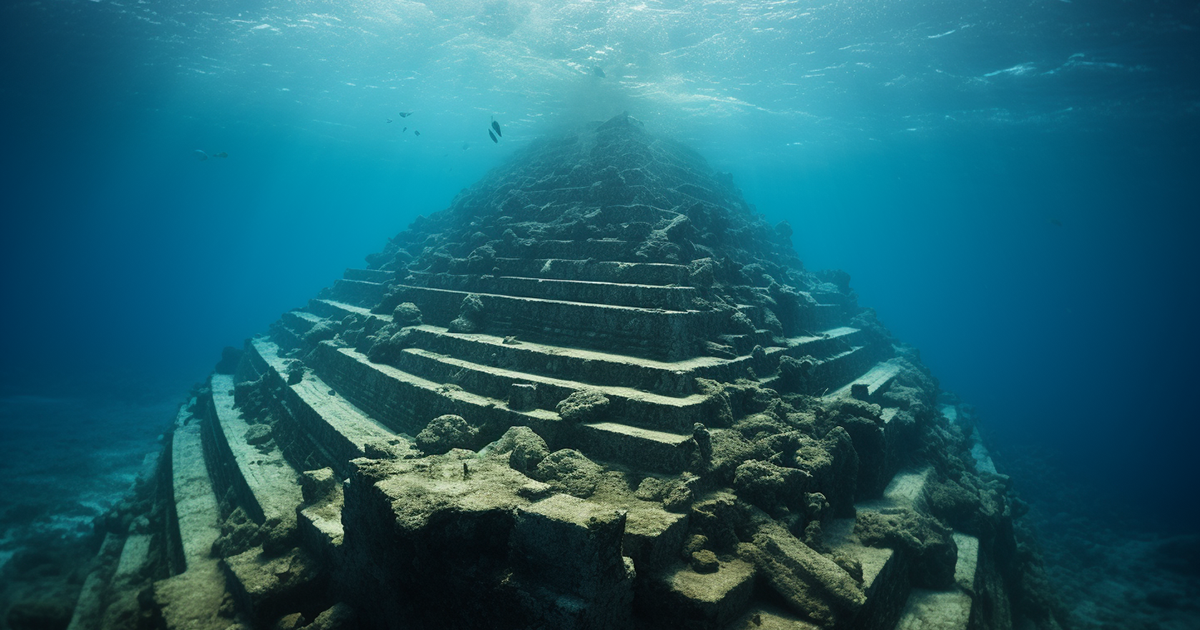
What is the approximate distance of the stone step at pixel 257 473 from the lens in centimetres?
1023

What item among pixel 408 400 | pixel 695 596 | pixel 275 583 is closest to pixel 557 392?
pixel 408 400

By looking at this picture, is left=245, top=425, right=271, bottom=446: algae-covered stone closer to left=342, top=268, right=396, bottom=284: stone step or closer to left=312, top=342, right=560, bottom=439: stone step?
left=312, top=342, right=560, bottom=439: stone step

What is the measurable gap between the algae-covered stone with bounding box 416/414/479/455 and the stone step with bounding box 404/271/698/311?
18.7 ft

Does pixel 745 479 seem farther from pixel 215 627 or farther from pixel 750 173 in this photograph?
pixel 750 173

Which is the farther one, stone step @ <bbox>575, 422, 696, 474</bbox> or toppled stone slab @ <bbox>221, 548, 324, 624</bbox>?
stone step @ <bbox>575, 422, 696, 474</bbox>

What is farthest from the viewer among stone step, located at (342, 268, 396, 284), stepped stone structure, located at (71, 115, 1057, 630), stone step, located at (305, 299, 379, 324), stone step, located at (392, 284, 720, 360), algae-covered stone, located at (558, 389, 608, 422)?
stone step, located at (342, 268, 396, 284)

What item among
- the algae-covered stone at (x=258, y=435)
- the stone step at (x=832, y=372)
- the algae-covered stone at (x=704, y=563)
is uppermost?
the algae-covered stone at (x=704, y=563)

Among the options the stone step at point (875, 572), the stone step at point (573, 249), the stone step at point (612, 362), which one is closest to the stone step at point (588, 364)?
the stone step at point (612, 362)

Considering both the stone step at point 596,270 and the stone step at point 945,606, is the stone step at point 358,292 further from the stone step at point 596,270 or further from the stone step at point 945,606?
the stone step at point 945,606

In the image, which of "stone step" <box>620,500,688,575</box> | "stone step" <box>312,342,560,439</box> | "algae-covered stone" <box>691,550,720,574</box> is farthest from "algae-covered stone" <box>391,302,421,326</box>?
"algae-covered stone" <box>691,550,720,574</box>

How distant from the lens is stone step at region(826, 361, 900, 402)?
48.8ft

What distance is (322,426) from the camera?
1269 centimetres

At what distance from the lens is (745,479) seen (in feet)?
26.8

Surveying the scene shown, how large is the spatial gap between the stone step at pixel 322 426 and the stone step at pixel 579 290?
5852 mm
